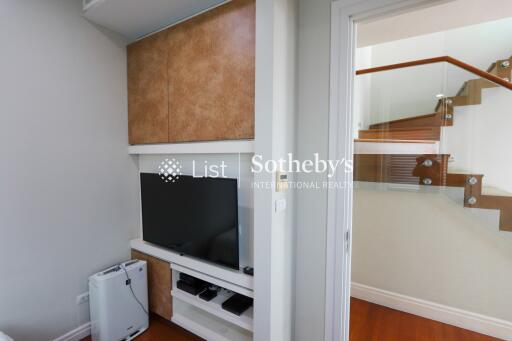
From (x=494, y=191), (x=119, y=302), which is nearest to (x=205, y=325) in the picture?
(x=119, y=302)

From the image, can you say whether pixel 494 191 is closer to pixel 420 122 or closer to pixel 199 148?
pixel 420 122

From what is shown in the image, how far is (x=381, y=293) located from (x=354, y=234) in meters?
0.61

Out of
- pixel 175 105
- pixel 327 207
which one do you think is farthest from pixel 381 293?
pixel 175 105

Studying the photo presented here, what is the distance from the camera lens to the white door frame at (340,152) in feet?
4.29

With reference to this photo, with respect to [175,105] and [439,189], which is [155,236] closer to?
[175,105]

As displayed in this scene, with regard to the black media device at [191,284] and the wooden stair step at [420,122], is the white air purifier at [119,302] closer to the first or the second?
the black media device at [191,284]

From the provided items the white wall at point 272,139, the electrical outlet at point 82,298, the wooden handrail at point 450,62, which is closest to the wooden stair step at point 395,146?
the wooden handrail at point 450,62

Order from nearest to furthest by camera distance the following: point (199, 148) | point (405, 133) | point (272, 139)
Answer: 1. point (272, 139)
2. point (199, 148)
3. point (405, 133)

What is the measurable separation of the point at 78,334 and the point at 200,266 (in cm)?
119

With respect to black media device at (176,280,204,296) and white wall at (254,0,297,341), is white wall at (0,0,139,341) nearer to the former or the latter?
black media device at (176,280,204,296)

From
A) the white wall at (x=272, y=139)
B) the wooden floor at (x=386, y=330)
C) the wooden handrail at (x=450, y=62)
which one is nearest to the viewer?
the white wall at (x=272, y=139)

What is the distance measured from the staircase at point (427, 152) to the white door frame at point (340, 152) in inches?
42.1

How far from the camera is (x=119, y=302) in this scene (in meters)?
1.74

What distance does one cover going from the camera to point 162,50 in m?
1.83
